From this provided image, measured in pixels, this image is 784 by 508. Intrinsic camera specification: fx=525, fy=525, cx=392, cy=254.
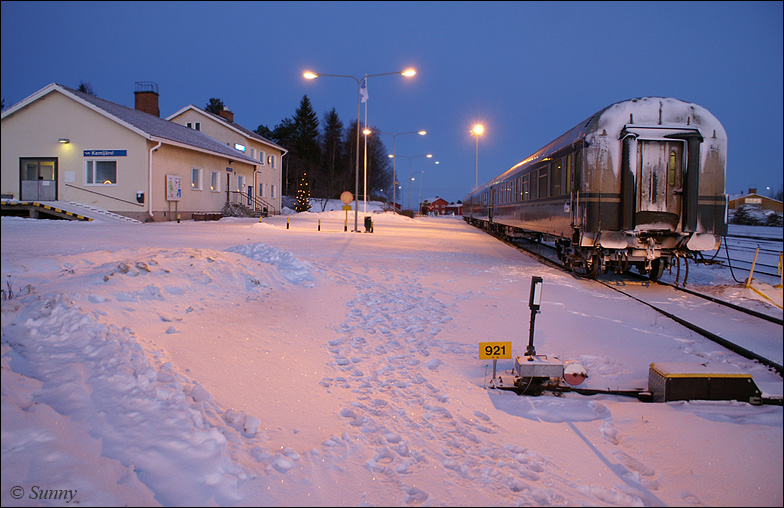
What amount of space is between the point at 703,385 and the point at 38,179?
97.3 feet

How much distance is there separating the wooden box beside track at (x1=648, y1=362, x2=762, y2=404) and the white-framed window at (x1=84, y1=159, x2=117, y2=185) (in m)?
28.9

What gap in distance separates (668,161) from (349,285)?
7297 millimetres

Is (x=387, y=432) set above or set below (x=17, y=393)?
below

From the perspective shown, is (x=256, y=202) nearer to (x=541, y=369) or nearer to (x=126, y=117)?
(x=126, y=117)

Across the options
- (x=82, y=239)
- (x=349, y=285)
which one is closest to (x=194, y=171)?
(x=82, y=239)

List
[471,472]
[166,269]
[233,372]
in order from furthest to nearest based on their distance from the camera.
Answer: [166,269], [233,372], [471,472]

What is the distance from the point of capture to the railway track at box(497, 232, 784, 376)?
22.0ft

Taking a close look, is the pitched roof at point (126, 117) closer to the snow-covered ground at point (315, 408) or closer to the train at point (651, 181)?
the snow-covered ground at point (315, 408)

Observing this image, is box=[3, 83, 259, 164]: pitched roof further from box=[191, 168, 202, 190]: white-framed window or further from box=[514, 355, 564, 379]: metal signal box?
box=[514, 355, 564, 379]: metal signal box

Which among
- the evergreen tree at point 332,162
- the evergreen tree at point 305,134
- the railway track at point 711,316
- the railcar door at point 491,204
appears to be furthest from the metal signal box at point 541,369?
the evergreen tree at point 305,134

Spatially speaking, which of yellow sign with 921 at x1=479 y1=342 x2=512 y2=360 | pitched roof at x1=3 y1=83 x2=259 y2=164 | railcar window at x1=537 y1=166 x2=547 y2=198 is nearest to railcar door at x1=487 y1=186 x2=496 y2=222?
railcar window at x1=537 y1=166 x2=547 y2=198

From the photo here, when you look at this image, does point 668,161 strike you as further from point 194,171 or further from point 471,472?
point 194,171

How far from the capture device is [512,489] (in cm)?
358

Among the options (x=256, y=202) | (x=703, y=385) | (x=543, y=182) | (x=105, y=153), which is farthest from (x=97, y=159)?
(x=703, y=385)
